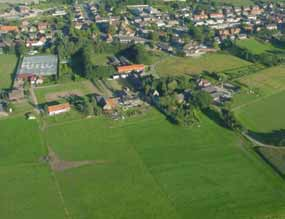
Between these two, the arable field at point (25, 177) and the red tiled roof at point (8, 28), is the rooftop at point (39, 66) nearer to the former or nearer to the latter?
the arable field at point (25, 177)

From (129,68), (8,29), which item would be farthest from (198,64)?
(8,29)

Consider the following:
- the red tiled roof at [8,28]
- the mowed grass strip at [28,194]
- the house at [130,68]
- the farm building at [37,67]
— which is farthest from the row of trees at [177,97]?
the red tiled roof at [8,28]

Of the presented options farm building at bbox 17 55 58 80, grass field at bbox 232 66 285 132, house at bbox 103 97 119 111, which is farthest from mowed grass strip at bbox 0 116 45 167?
grass field at bbox 232 66 285 132

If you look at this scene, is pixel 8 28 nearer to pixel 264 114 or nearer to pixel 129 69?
pixel 129 69

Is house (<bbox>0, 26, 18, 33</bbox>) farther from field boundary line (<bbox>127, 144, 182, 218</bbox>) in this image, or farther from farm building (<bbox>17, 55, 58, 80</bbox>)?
field boundary line (<bbox>127, 144, 182, 218</bbox>)

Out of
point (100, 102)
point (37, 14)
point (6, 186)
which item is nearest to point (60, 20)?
point (37, 14)

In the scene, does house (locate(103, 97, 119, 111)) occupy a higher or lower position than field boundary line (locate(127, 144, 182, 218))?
higher

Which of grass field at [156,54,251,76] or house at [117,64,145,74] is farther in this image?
grass field at [156,54,251,76]
